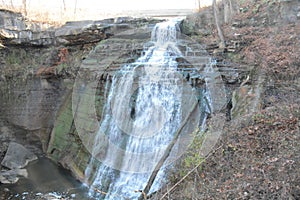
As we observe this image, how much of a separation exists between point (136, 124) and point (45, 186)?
352 cm

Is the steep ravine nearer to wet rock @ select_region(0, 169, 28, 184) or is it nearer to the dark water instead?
the dark water

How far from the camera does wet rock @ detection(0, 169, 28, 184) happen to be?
961 centimetres

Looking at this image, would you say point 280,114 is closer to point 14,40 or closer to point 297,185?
point 297,185

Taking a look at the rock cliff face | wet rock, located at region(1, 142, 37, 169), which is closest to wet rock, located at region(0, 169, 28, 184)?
wet rock, located at region(1, 142, 37, 169)

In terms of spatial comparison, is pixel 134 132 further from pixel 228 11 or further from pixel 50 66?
pixel 228 11

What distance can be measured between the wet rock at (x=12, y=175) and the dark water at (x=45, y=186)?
17 cm

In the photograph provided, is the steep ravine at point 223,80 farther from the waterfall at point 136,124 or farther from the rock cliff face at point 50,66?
the waterfall at point 136,124

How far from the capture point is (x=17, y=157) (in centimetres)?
1123

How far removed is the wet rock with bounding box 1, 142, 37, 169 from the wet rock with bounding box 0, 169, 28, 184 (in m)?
0.41

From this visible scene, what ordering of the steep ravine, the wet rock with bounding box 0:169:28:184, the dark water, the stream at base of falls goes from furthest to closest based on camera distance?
1. the wet rock with bounding box 0:169:28:184
2. the dark water
3. the stream at base of falls
4. the steep ravine

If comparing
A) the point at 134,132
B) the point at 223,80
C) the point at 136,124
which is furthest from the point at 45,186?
the point at 223,80

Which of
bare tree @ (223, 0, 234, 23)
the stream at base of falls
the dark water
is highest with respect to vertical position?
bare tree @ (223, 0, 234, 23)

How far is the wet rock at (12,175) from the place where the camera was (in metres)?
9.61

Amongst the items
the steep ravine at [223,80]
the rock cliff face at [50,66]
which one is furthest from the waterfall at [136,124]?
the rock cliff face at [50,66]
